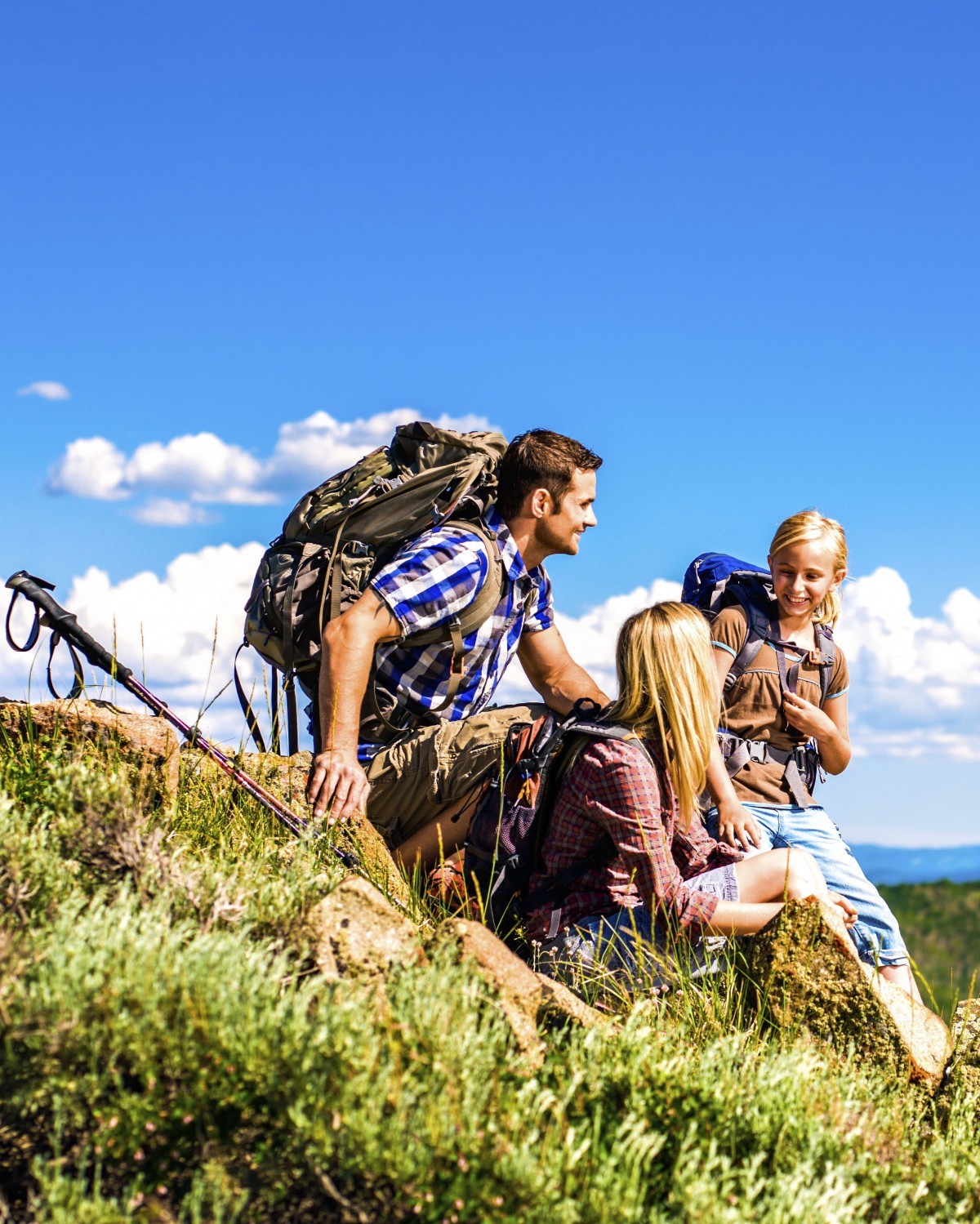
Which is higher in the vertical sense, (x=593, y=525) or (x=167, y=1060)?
(x=593, y=525)

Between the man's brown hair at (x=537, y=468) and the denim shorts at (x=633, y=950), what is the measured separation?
8.31ft

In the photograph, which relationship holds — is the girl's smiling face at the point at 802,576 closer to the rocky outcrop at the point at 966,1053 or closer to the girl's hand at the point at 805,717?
the girl's hand at the point at 805,717

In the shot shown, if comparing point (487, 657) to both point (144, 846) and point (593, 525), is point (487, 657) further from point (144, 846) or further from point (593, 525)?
point (144, 846)

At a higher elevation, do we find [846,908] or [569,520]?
[569,520]

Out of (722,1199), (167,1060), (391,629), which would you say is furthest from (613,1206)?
(391,629)

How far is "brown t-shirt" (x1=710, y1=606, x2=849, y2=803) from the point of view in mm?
6352

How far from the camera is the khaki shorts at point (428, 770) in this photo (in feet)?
19.9

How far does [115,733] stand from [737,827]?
2.80 m

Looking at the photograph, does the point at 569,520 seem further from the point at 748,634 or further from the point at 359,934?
the point at 359,934

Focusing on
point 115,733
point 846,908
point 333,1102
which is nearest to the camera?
point 333,1102

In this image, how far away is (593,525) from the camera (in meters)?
6.90

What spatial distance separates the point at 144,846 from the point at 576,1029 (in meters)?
1.57

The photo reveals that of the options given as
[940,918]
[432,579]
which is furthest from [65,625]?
[940,918]

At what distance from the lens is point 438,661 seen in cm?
635
